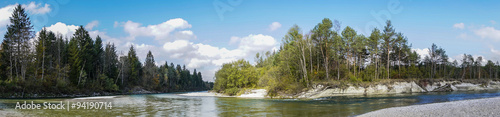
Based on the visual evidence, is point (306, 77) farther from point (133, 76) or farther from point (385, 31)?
point (133, 76)

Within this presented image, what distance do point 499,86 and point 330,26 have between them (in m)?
45.4

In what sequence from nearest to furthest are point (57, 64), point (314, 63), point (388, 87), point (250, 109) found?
point (250, 109) < point (388, 87) < point (314, 63) < point (57, 64)

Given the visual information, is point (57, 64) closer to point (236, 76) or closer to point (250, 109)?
point (236, 76)

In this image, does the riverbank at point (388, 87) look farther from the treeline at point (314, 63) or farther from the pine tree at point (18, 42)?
the pine tree at point (18, 42)

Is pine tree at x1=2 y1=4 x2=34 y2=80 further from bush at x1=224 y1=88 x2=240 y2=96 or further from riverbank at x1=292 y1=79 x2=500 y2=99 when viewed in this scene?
riverbank at x1=292 y1=79 x2=500 y2=99

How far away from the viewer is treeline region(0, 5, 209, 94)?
48875 mm

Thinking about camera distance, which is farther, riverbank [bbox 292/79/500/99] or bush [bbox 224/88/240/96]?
bush [bbox 224/88/240/96]

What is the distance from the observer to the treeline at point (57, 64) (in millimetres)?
48875

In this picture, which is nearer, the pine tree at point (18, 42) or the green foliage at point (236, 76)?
the pine tree at point (18, 42)

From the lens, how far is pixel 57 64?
185 feet

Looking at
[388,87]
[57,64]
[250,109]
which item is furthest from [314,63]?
[57,64]

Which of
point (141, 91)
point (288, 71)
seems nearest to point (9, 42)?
point (141, 91)

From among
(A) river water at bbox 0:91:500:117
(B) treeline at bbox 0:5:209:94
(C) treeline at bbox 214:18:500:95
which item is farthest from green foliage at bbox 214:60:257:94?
(B) treeline at bbox 0:5:209:94

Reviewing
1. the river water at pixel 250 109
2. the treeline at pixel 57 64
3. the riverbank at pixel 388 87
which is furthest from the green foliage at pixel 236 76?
the treeline at pixel 57 64
